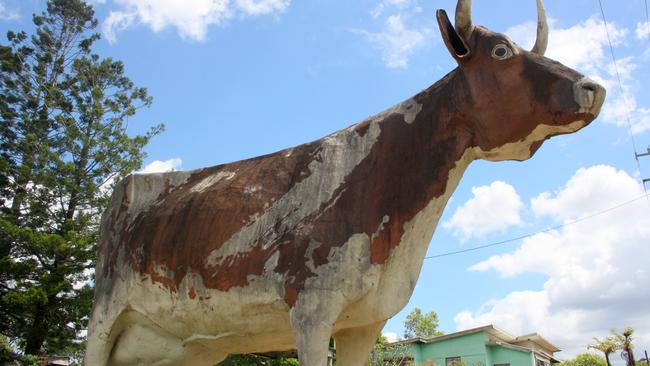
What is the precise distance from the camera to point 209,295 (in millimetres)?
4863

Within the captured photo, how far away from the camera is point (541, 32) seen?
5.03 meters

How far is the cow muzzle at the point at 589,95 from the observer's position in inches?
171

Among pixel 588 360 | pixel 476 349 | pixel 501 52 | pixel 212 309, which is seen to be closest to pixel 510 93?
pixel 501 52

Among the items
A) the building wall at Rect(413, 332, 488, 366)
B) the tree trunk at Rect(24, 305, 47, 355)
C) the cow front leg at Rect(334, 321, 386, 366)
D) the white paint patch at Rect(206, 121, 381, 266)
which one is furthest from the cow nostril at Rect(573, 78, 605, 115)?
the tree trunk at Rect(24, 305, 47, 355)

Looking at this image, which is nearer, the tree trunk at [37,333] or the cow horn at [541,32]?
the cow horn at [541,32]

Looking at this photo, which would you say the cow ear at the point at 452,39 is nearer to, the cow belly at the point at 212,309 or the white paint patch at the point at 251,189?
the white paint patch at the point at 251,189

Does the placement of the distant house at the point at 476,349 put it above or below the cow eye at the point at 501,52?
above

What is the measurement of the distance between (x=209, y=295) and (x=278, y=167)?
124 cm

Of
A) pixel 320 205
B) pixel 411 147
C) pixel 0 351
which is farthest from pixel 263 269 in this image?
pixel 0 351

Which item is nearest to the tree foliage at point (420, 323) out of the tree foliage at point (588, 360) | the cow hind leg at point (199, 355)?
the tree foliage at point (588, 360)

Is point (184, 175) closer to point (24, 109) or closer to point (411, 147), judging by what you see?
point (411, 147)

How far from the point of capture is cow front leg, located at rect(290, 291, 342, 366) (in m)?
4.25

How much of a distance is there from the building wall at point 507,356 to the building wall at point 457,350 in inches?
18.9

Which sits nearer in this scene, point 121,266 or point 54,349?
point 121,266
